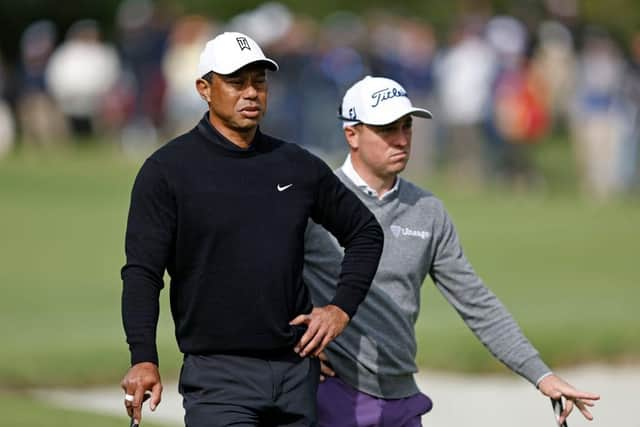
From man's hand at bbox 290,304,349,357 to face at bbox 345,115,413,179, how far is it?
1.09 metres

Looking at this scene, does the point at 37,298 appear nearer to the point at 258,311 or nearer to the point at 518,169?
the point at 258,311

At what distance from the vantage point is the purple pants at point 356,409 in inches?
252

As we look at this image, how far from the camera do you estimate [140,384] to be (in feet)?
17.1

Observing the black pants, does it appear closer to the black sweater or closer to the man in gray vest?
the black sweater

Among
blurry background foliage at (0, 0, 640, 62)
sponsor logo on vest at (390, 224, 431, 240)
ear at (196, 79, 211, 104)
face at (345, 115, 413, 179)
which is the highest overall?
blurry background foliage at (0, 0, 640, 62)

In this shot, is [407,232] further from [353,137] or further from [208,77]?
[208,77]

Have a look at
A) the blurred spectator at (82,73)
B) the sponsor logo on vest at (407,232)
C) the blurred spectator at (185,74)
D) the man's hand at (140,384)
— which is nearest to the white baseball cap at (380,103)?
the sponsor logo on vest at (407,232)

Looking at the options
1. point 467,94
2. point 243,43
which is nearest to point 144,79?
point 467,94

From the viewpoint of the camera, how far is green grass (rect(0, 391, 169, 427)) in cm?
896

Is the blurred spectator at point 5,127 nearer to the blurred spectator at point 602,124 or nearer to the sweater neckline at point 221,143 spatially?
the blurred spectator at point 602,124

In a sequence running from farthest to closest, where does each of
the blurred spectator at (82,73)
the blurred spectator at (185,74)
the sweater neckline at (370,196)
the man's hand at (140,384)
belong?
the blurred spectator at (82,73), the blurred spectator at (185,74), the sweater neckline at (370,196), the man's hand at (140,384)

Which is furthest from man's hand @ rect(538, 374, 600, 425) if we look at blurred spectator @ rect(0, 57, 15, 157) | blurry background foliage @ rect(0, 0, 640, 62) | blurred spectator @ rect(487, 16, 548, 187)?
blurry background foliage @ rect(0, 0, 640, 62)

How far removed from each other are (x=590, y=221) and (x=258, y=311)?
16722mm

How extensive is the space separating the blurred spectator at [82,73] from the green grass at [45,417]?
67.5 ft
